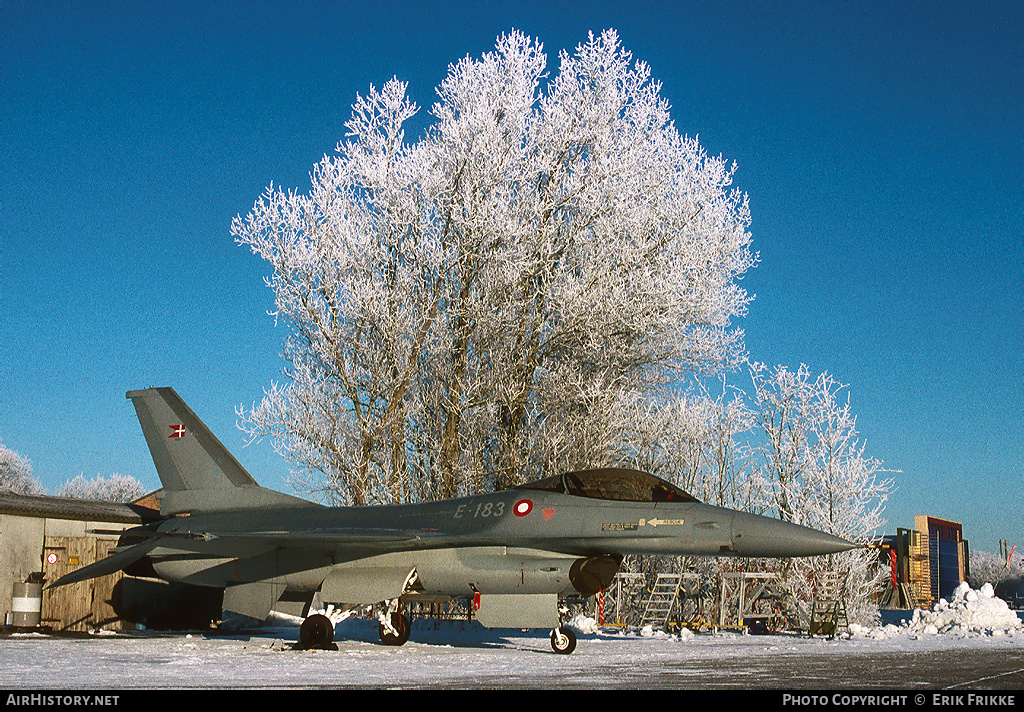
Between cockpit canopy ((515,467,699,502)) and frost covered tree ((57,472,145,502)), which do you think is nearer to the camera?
cockpit canopy ((515,467,699,502))

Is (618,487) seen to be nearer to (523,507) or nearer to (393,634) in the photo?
(523,507)

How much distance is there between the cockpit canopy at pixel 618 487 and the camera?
1284cm

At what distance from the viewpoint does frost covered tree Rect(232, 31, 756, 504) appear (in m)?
22.3

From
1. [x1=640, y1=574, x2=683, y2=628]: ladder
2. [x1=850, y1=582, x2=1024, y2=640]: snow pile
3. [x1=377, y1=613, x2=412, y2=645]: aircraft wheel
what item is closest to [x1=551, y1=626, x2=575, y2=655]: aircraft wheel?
[x1=377, y1=613, x2=412, y2=645]: aircraft wheel

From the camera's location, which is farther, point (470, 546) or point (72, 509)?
point (72, 509)

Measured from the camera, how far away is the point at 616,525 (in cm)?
1264

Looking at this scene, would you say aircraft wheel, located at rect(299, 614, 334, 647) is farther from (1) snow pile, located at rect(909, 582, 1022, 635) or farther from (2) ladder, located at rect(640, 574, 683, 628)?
(1) snow pile, located at rect(909, 582, 1022, 635)

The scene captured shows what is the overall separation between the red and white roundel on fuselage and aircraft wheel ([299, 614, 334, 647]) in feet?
10.6

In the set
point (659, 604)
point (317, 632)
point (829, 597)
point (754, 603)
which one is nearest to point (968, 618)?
point (829, 597)

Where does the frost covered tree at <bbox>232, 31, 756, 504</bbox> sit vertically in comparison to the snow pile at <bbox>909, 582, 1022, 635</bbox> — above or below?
above

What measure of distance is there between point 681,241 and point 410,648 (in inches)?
554

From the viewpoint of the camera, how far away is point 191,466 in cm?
1589

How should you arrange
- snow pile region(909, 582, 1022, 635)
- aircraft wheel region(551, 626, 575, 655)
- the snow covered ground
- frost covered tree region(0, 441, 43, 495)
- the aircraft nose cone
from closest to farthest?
1. the snow covered ground
2. the aircraft nose cone
3. aircraft wheel region(551, 626, 575, 655)
4. snow pile region(909, 582, 1022, 635)
5. frost covered tree region(0, 441, 43, 495)

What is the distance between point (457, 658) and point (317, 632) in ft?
8.56
